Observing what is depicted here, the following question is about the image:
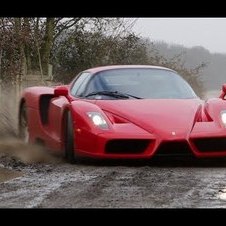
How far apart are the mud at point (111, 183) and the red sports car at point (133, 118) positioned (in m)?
0.17

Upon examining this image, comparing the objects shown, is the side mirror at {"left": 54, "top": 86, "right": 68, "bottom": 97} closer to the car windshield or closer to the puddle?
the car windshield

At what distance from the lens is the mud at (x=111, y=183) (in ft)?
12.3

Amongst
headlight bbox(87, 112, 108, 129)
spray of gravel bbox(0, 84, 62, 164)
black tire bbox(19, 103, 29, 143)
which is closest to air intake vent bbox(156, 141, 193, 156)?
headlight bbox(87, 112, 108, 129)

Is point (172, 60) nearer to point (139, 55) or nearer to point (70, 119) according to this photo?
point (139, 55)

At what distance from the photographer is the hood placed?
5758mm

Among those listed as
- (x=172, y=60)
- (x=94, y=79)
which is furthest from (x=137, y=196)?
(x=172, y=60)

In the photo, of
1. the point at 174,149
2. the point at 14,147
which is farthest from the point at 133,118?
the point at 14,147

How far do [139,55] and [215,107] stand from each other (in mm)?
15733

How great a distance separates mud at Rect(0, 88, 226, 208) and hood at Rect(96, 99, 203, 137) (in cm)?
34

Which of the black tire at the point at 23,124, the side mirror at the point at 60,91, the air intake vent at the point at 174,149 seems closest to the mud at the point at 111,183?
the air intake vent at the point at 174,149

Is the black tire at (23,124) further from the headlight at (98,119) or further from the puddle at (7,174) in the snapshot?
the puddle at (7,174)

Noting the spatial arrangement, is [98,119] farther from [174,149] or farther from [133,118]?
[174,149]

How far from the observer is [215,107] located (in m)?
6.17

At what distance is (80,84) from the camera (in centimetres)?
698
